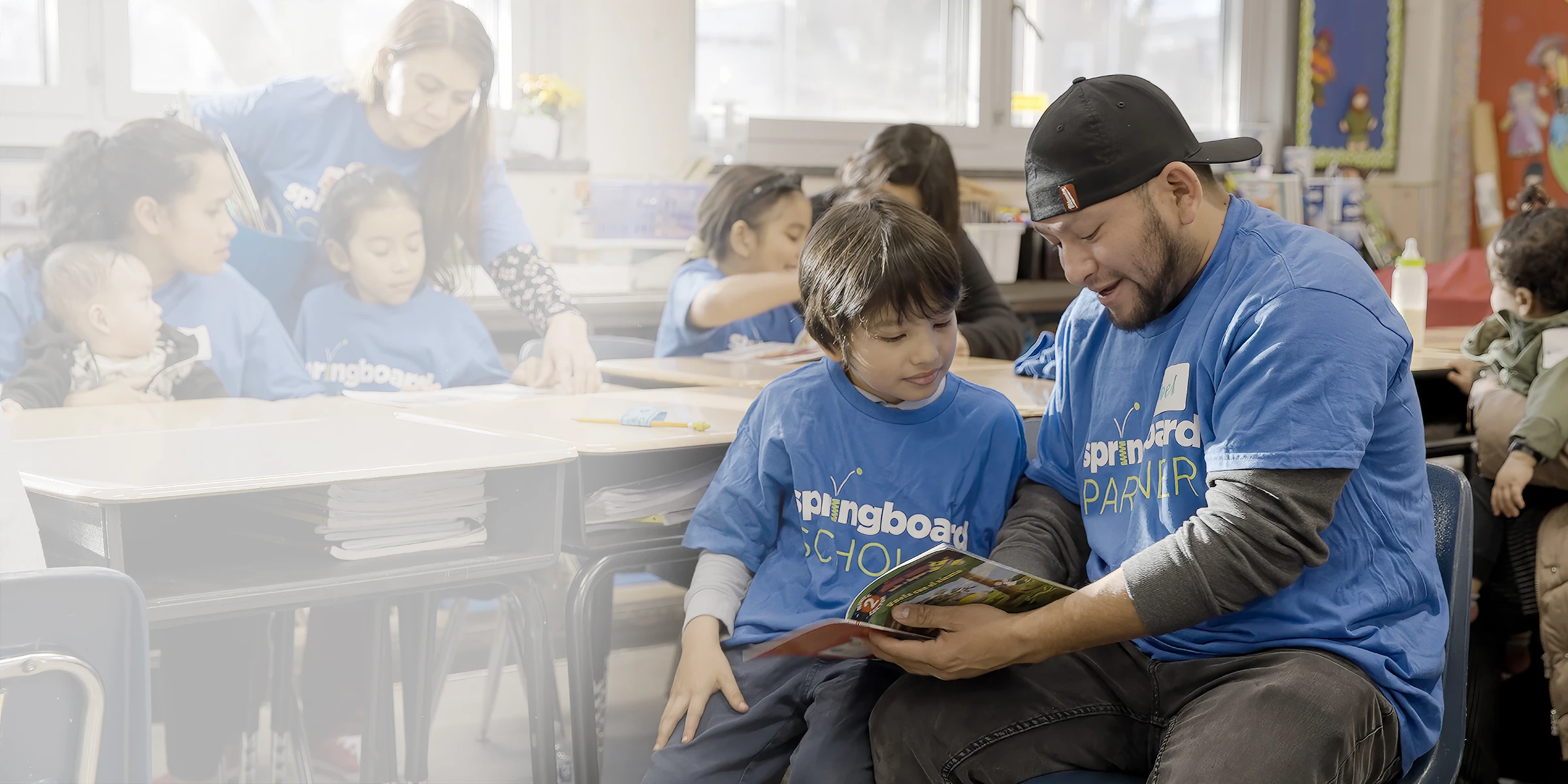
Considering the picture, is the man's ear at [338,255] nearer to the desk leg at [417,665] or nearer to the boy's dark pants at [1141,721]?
the desk leg at [417,665]

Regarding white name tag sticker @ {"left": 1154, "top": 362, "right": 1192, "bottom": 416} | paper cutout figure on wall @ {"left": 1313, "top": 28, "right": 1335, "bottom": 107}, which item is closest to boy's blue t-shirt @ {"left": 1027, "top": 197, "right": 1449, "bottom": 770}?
white name tag sticker @ {"left": 1154, "top": 362, "right": 1192, "bottom": 416}

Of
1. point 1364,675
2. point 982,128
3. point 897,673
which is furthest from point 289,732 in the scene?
point 982,128

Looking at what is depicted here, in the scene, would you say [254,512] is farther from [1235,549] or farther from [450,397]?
[1235,549]

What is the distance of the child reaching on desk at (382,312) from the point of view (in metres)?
2.65

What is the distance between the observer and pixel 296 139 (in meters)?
2.64

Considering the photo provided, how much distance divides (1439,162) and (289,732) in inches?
171

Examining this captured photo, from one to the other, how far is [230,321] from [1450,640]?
2192 millimetres

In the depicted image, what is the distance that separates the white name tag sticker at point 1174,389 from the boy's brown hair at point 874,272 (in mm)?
244

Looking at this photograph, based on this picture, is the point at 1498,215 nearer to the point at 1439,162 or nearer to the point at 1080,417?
the point at 1439,162

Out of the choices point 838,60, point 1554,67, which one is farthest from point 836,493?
point 1554,67

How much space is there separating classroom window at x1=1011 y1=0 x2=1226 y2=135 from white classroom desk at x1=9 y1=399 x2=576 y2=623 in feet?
9.53

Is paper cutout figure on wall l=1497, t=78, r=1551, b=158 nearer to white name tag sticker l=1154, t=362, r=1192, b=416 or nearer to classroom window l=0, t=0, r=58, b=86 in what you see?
white name tag sticker l=1154, t=362, r=1192, b=416

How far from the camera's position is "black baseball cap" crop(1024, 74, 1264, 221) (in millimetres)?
1158

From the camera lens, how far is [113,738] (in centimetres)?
95
